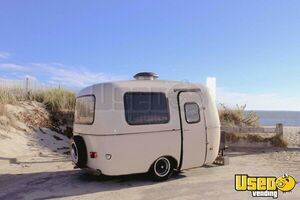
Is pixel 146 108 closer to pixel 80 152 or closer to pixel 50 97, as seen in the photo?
pixel 80 152

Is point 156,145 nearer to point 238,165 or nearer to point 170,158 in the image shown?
point 170,158

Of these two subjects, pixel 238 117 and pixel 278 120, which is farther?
pixel 278 120

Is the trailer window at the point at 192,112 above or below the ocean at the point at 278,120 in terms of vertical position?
below

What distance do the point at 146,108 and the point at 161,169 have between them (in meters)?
1.66

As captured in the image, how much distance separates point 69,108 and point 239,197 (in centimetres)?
1343

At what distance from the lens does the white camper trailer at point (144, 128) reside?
8.83 metres

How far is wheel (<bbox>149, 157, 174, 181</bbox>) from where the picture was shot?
9.35 m

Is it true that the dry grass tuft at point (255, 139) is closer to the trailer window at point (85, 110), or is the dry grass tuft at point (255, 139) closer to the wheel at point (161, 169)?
the wheel at point (161, 169)

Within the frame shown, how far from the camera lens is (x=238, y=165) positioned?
11797 mm

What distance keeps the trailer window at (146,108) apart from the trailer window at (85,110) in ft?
2.92

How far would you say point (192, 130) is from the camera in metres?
9.78

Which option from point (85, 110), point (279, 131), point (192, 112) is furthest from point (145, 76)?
point (279, 131)

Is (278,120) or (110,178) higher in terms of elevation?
(278,120)

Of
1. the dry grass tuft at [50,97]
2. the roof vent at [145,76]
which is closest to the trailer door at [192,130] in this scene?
the roof vent at [145,76]
